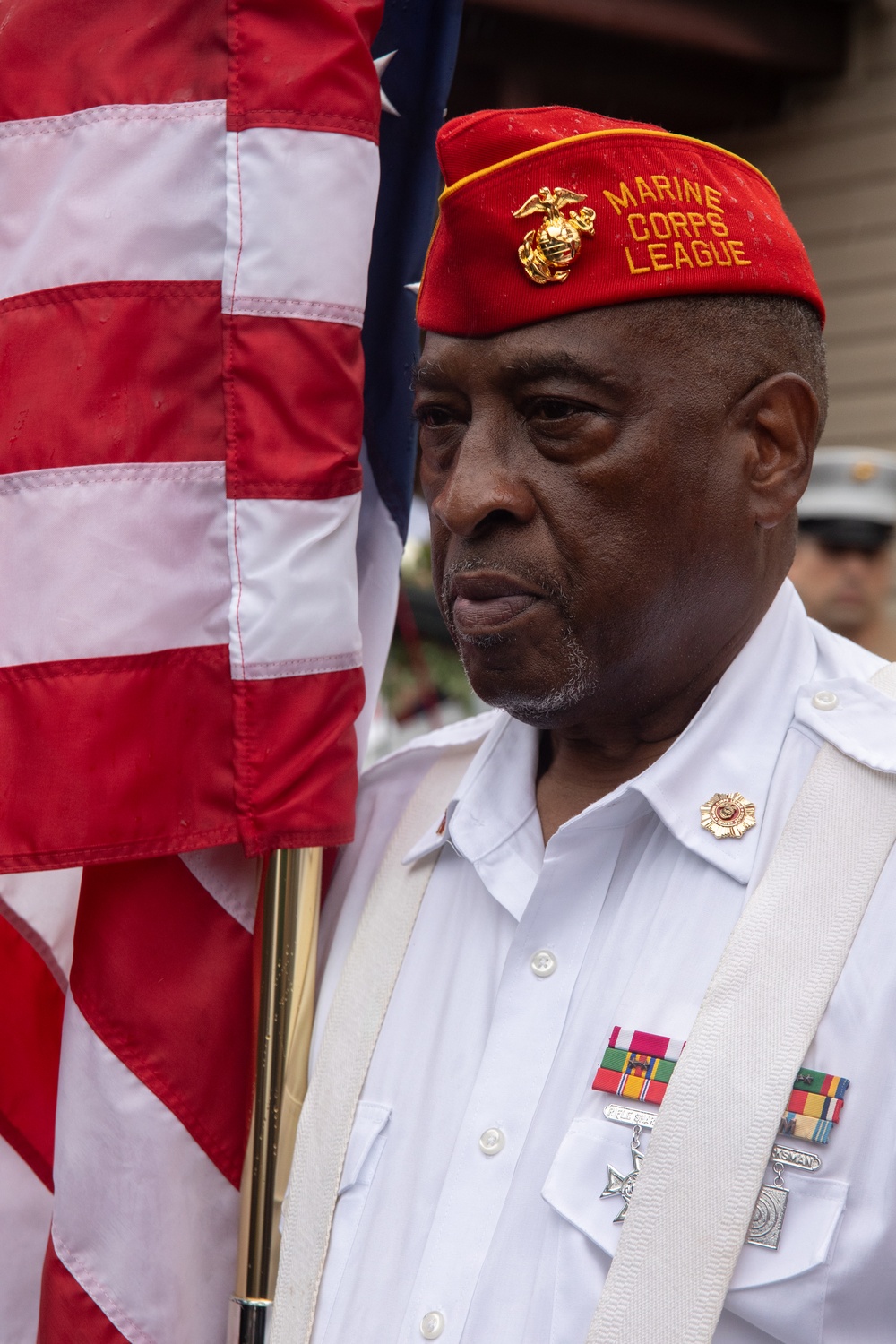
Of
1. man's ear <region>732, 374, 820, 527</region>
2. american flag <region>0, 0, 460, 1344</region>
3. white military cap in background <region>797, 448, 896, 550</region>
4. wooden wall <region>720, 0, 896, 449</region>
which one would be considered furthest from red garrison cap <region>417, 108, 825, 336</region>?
wooden wall <region>720, 0, 896, 449</region>

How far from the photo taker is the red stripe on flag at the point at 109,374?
1.96m

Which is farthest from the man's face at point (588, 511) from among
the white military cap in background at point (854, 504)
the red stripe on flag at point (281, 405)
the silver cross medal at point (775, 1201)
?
the white military cap in background at point (854, 504)

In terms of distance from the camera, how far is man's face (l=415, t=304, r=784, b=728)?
1.73 m

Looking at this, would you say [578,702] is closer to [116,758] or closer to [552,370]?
[552,370]

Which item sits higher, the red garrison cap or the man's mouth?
the red garrison cap

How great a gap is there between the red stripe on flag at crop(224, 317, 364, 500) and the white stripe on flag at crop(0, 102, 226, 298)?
0.39ft

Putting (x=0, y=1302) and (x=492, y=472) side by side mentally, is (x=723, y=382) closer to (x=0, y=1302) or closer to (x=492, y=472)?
(x=492, y=472)

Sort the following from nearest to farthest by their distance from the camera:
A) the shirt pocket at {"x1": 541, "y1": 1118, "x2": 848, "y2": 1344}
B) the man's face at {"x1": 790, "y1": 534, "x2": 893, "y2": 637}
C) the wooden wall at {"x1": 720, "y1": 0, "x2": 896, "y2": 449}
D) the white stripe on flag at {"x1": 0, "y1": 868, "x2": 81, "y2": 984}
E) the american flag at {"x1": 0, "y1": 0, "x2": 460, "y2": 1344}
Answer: the shirt pocket at {"x1": 541, "y1": 1118, "x2": 848, "y2": 1344}, the american flag at {"x1": 0, "y1": 0, "x2": 460, "y2": 1344}, the white stripe on flag at {"x1": 0, "y1": 868, "x2": 81, "y2": 984}, the man's face at {"x1": 790, "y1": 534, "x2": 893, "y2": 637}, the wooden wall at {"x1": 720, "y1": 0, "x2": 896, "y2": 449}

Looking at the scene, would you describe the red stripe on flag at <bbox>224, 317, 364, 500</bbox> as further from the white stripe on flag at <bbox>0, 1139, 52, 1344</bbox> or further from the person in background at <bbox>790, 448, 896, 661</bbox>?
the person in background at <bbox>790, 448, 896, 661</bbox>

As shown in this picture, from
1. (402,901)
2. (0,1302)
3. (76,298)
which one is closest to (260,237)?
(76,298)

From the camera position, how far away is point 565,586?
1758 mm

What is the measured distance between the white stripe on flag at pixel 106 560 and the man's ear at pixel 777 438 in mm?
717

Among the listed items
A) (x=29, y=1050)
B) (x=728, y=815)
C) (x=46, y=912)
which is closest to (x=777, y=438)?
(x=728, y=815)

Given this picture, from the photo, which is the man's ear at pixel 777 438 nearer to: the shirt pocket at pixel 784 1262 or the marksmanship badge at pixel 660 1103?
the marksmanship badge at pixel 660 1103
